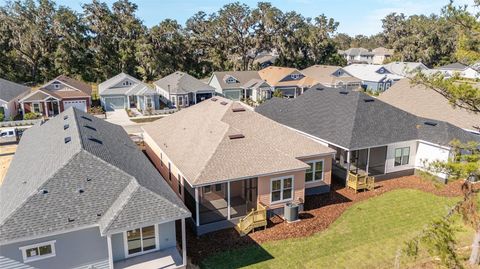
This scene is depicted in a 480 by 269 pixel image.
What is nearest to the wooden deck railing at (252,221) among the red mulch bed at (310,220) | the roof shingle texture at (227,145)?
the red mulch bed at (310,220)

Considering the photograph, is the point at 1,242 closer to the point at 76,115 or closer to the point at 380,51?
the point at 76,115

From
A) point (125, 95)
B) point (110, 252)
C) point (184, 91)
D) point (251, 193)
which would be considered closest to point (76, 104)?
point (125, 95)

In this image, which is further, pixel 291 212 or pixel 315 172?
pixel 315 172

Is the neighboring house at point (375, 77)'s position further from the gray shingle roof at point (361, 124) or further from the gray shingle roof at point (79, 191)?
the gray shingle roof at point (79, 191)

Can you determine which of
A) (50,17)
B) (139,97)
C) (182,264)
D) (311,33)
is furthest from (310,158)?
(50,17)

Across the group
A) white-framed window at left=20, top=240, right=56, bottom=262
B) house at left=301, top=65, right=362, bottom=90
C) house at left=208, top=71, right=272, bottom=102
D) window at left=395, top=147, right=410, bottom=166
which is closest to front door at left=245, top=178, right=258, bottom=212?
white-framed window at left=20, top=240, right=56, bottom=262

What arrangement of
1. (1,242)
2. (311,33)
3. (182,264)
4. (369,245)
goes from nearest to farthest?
1. (1,242)
2. (182,264)
3. (369,245)
4. (311,33)

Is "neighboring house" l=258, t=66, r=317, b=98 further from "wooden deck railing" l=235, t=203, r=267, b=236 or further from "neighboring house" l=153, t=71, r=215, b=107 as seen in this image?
"wooden deck railing" l=235, t=203, r=267, b=236

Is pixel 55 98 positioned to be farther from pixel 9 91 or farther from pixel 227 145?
pixel 227 145
